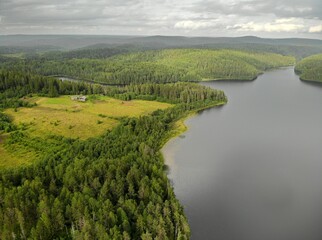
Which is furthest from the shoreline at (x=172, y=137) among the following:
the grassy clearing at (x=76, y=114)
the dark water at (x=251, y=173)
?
the grassy clearing at (x=76, y=114)

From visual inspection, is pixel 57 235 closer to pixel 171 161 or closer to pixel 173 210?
pixel 173 210

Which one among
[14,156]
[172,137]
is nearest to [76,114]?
[14,156]

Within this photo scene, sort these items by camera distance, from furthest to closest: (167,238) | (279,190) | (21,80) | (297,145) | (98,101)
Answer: (21,80) → (98,101) → (297,145) → (279,190) → (167,238)

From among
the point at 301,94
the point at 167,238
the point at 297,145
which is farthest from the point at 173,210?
the point at 301,94

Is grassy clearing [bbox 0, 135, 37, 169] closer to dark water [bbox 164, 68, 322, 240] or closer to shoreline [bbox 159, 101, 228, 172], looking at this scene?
shoreline [bbox 159, 101, 228, 172]

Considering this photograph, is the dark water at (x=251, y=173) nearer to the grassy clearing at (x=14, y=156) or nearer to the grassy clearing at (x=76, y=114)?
the grassy clearing at (x=76, y=114)

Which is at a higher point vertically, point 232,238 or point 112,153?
point 112,153
